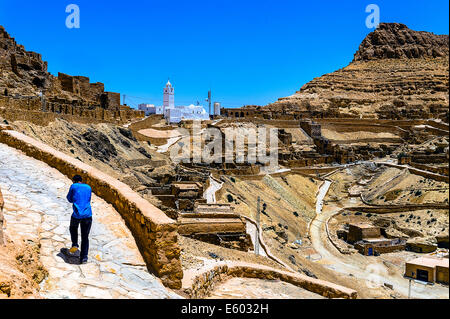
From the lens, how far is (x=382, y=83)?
76.6m

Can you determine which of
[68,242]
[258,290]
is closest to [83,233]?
[68,242]

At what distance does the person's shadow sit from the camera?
4.13 meters

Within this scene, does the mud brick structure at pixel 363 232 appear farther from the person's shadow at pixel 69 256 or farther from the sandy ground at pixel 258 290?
the person's shadow at pixel 69 256

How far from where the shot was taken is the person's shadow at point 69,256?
4.13 meters

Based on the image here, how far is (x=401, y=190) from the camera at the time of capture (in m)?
11.5

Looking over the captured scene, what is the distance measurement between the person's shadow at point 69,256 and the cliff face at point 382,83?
179 feet

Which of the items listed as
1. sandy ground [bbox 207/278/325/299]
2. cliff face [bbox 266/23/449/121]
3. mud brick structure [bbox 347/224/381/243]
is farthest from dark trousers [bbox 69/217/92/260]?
cliff face [bbox 266/23/449/121]

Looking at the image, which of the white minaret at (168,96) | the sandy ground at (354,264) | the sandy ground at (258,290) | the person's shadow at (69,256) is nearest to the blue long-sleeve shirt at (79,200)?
the person's shadow at (69,256)

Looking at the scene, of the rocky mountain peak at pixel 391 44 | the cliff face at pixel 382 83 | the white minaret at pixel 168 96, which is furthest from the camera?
the rocky mountain peak at pixel 391 44

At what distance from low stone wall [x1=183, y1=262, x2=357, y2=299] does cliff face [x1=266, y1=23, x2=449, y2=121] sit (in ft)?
170

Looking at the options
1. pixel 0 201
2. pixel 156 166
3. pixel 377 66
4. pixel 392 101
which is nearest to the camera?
pixel 0 201
